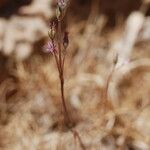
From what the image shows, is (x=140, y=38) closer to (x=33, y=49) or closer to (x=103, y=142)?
(x=33, y=49)

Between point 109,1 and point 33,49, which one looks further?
point 109,1

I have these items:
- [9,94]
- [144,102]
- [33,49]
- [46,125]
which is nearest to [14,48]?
[33,49]

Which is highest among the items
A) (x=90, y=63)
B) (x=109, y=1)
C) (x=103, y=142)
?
(x=109, y=1)

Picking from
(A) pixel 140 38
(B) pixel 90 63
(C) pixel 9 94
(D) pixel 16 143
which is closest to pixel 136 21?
(A) pixel 140 38

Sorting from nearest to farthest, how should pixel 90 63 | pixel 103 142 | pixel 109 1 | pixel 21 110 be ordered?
pixel 103 142 < pixel 21 110 < pixel 90 63 < pixel 109 1

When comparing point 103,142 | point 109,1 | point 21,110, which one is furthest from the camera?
point 109,1

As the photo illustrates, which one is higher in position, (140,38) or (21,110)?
(140,38)
